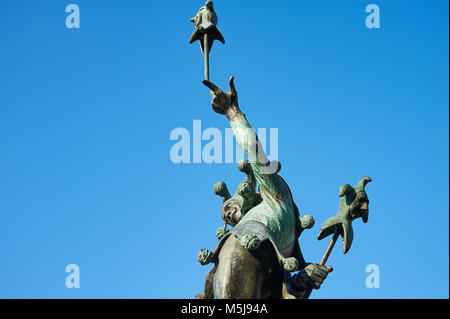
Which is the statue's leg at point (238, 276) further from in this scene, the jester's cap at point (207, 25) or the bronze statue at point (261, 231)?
the jester's cap at point (207, 25)

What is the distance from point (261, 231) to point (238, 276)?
76cm

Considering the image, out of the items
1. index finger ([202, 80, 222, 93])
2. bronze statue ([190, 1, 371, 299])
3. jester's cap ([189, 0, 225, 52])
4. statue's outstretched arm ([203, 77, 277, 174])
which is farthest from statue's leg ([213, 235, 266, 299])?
jester's cap ([189, 0, 225, 52])

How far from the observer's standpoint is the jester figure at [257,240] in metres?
13.6

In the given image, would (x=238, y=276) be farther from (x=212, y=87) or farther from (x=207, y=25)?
(x=207, y=25)

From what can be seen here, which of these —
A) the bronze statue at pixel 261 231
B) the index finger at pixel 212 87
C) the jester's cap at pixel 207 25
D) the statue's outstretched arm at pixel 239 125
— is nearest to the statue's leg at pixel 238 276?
the bronze statue at pixel 261 231

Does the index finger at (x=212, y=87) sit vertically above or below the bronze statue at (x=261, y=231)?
above

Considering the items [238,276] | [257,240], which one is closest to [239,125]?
[257,240]

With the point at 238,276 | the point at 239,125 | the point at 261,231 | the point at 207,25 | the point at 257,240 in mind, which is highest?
the point at 207,25

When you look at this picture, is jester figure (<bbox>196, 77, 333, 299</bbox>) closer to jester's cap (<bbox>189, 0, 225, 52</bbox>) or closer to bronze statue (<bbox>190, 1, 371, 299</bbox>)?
bronze statue (<bbox>190, 1, 371, 299</bbox>)

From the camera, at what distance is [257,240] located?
13555mm

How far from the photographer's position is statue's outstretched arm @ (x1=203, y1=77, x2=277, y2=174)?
14.2 meters
